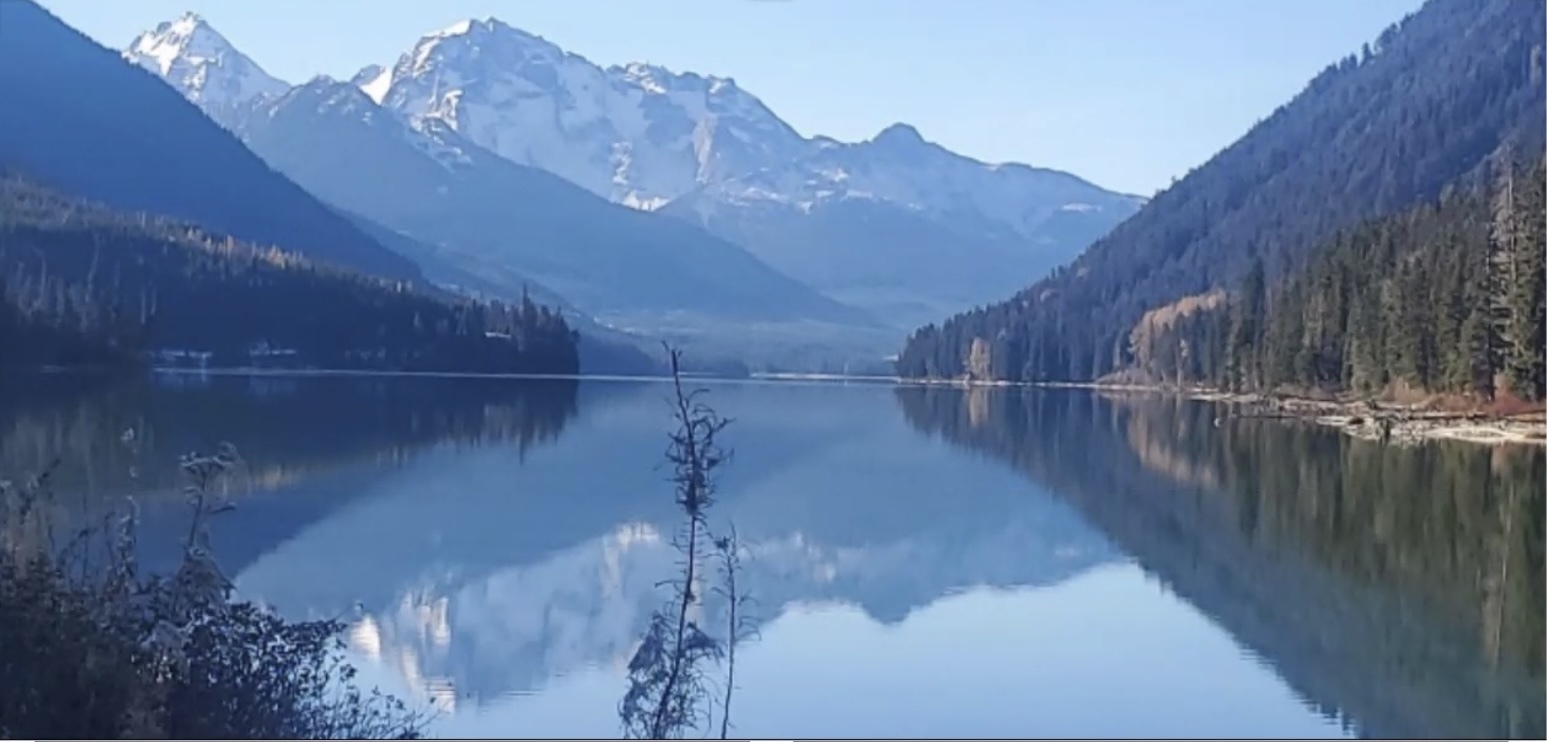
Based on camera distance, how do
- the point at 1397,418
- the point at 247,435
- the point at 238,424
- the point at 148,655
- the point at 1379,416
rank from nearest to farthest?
the point at 148,655 → the point at 247,435 → the point at 238,424 → the point at 1397,418 → the point at 1379,416

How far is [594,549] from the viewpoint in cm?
2333

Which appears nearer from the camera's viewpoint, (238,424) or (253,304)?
(238,424)

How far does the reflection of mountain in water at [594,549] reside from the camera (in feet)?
55.5

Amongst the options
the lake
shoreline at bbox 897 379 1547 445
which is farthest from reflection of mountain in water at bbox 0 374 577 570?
shoreline at bbox 897 379 1547 445

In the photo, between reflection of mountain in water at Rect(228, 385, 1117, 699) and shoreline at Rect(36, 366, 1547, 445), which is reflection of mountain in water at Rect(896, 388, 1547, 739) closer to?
reflection of mountain in water at Rect(228, 385, 1117, 699)

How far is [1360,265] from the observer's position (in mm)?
68625

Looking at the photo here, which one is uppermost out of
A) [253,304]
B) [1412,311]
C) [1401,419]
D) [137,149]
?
[137,149]

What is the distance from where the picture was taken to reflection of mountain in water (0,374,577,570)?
2331 centimetres

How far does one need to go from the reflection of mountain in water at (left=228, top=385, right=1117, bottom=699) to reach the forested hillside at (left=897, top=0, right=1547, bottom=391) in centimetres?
7272

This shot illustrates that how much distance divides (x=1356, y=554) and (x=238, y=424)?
98.2 feet

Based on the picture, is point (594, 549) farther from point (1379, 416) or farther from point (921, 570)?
point (1379, 416)

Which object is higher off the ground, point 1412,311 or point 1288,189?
point 1288,189

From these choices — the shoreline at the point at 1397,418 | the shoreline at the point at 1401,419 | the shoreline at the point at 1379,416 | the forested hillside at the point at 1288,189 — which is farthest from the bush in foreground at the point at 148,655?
the forested hillside at the point at 1288,189

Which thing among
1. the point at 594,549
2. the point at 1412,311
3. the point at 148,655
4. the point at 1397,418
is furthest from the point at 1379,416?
the point at 148,655
